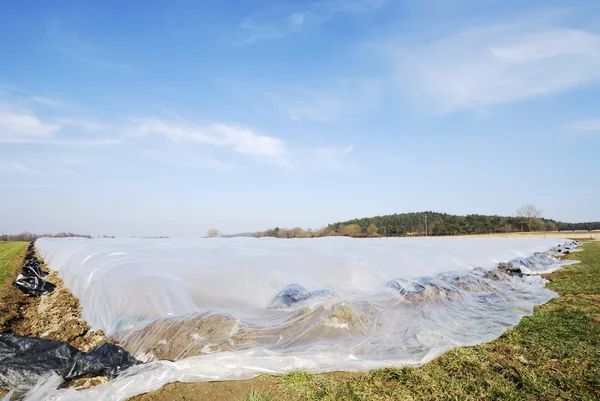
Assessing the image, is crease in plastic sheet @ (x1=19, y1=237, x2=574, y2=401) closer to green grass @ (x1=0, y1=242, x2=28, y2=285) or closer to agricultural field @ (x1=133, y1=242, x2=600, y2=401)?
agricultural field @ (x1=133, y1=242, x2=600, y2=401)

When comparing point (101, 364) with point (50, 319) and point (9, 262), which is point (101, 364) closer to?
point (50, 319)

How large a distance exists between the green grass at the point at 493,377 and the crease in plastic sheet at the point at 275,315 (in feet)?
0.66

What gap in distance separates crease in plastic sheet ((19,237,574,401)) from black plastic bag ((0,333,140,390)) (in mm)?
282

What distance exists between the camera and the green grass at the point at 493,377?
301cm

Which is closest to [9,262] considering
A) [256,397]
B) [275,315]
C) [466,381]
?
[275,315]

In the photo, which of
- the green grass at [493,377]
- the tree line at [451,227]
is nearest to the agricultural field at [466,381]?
the green grass at [493,377]

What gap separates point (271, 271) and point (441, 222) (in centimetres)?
6051

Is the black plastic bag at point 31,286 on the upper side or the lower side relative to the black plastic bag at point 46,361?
lower

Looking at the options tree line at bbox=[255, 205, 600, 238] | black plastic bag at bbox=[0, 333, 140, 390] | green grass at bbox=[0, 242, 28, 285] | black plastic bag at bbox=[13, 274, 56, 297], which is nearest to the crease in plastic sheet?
black plastic bag at bbox=[0, 333, 140, 390]

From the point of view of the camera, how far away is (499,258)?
12750 mm

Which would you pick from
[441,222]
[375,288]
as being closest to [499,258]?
[375,288]

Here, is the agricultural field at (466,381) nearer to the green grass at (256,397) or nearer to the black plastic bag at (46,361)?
the green grass at (256,397)

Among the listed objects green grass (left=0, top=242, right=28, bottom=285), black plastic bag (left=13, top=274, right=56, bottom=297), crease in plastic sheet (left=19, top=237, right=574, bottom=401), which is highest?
crease in plastic sheet (left=19, top=237, right=574, bottom=401)

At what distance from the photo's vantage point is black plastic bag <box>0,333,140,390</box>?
2.99 m
